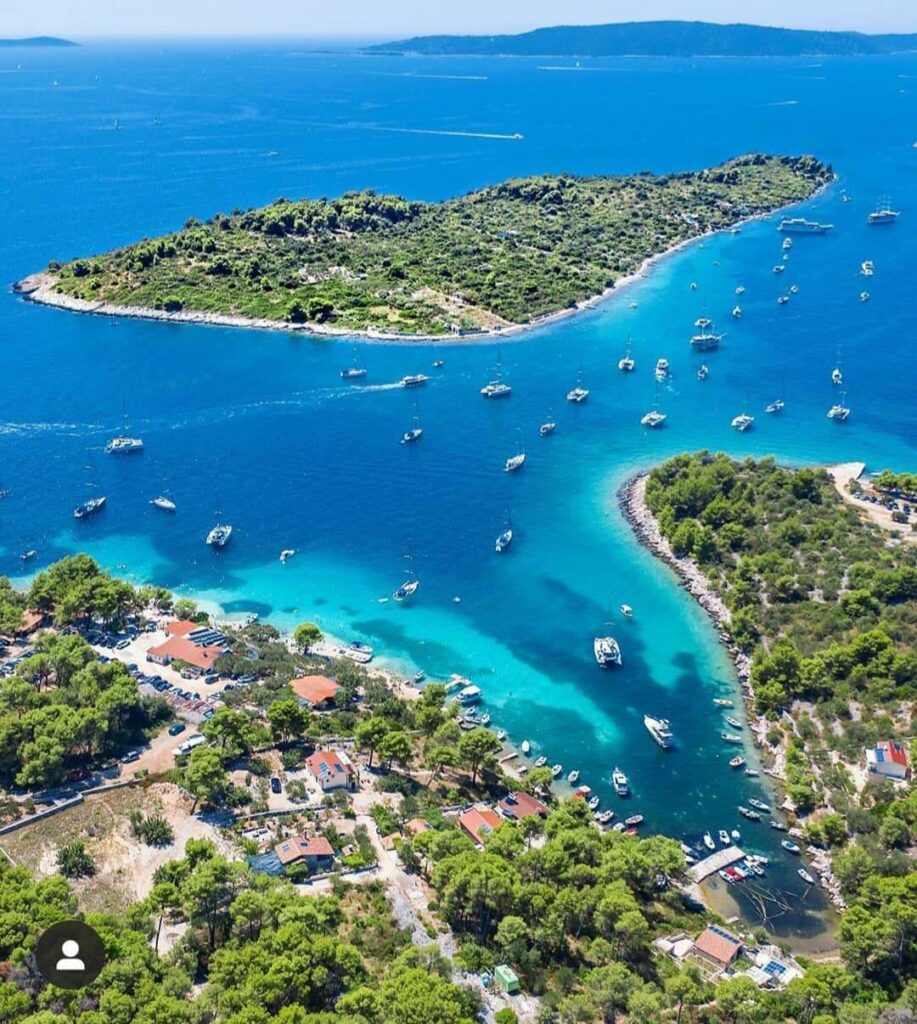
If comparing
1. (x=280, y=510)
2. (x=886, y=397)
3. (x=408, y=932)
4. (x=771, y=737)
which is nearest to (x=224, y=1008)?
(x=408, y=932)

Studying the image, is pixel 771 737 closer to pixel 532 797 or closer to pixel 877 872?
pixel 877 872

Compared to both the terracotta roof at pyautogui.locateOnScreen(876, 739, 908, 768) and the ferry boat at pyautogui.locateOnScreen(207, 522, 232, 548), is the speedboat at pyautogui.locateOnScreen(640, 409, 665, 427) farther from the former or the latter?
the terracotta roof at pyautogui.locateOnScreen(876, 739, 908, 768)

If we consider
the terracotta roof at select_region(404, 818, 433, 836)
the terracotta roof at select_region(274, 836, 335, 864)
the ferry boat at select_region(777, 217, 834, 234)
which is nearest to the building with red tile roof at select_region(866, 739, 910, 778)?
the terracotta roof at select_region(404, 818, 433, 836)

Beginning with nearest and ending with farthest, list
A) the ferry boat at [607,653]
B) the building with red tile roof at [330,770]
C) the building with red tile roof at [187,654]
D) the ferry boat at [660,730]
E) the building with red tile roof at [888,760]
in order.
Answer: the building with red tile roof at [330,770] < the building with red tile roof at [888,760] < the ferry boat at [660,730] < the building with red tile roof at [187,654] < the ferry boat at [607,653]

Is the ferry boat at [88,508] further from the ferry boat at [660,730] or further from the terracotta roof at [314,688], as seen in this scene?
the ferry boat at [660,730]

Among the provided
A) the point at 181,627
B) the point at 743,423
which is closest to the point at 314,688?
the point at 181,627

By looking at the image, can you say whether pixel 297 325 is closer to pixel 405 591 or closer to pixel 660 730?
pixel 405 591

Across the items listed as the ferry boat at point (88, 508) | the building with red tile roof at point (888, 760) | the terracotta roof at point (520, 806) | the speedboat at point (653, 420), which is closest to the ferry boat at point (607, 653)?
the terracotta roof at point (520, 806)
